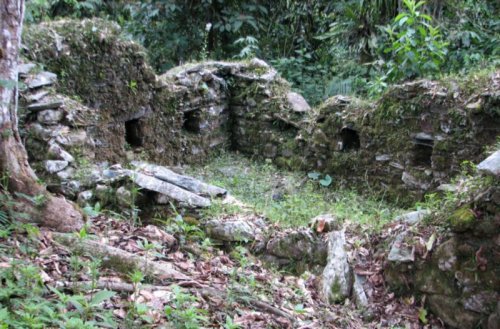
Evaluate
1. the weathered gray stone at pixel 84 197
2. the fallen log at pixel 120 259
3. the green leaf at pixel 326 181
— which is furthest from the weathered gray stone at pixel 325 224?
the green leaf at pixel 326 181

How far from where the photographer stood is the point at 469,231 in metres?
3.25

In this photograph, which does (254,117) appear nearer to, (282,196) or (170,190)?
(282,196)

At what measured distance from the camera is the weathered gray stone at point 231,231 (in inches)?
162

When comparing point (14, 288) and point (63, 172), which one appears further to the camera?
point (63, 172)

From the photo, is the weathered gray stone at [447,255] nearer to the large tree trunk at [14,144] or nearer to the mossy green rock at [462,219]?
the mossy green rock at [462,219]

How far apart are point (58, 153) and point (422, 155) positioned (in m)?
4.36

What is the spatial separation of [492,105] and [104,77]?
455 cm

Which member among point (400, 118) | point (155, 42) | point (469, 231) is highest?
point (155, 42)

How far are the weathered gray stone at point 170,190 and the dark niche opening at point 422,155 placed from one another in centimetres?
305

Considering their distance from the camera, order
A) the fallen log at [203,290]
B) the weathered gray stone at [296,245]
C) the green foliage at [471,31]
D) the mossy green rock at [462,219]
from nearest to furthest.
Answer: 1. the fallen log at [203,290]
2. the mossy green rock at [462,219]
3. the weathered gray stone at [296,245]
4. the green foliage at [471,31]

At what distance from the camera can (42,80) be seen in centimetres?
512

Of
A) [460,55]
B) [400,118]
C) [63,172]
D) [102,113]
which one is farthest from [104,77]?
[460,55]

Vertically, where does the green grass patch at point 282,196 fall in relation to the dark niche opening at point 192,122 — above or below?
below

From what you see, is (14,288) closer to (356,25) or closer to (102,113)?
(102,113)
